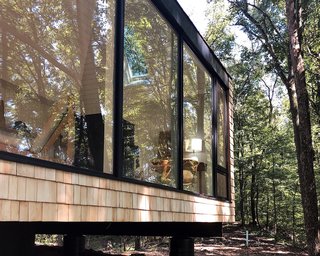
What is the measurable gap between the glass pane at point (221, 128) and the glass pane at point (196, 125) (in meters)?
0.59

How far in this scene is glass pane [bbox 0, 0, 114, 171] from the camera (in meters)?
2.86

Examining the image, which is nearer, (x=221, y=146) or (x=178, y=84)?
(x=178, y=84)

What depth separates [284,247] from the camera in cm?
1725

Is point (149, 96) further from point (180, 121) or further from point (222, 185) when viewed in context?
point (222, 185)

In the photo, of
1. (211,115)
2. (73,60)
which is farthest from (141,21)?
(211,115)

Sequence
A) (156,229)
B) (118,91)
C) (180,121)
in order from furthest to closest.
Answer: (156,229) → (180,121) → (118,91)

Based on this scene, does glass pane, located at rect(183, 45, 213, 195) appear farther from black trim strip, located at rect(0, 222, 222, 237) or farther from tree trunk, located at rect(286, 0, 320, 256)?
tree trunk, located at rect(286, 0, 320, 256)

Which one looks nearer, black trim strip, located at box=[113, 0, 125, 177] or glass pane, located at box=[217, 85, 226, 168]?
black trim strip, located at box=[113, 0, 125, 177]

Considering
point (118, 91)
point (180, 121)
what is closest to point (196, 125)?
point (180, 121)

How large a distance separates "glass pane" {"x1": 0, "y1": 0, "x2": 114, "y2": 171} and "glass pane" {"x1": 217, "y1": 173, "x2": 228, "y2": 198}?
150 inches

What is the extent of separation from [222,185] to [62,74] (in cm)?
462

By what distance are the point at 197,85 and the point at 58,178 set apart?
3497 mm

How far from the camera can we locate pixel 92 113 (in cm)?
310

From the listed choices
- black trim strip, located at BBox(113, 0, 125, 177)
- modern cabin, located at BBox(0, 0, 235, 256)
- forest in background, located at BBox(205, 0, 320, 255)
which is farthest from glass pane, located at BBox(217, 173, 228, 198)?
forest in background, located at BBox(205, 0, 320, 255)
